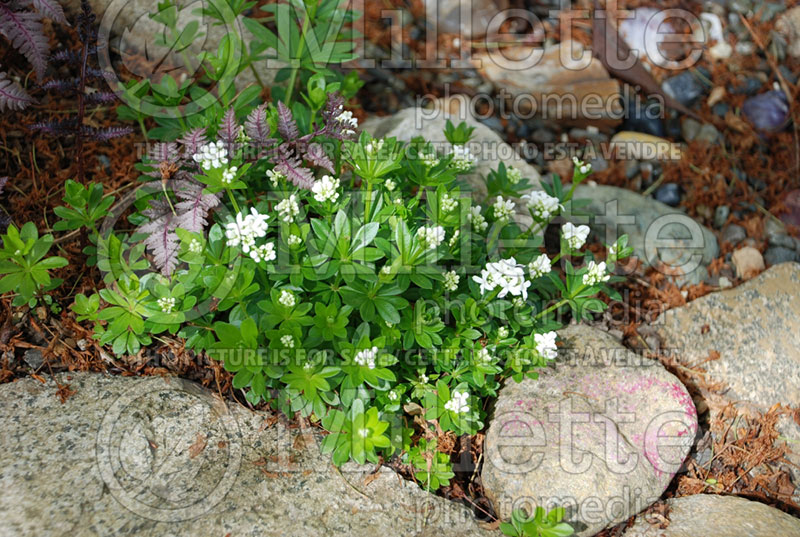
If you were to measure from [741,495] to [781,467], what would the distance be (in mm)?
328

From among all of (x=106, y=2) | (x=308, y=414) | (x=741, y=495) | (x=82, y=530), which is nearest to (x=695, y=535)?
(x=741, y=495)

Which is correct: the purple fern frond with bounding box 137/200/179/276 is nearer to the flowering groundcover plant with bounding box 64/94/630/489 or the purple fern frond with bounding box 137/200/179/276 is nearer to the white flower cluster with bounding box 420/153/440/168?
the flowering groundcover plant with bounding box 64/94/630/489

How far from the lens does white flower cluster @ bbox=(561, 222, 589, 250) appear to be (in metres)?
3.37

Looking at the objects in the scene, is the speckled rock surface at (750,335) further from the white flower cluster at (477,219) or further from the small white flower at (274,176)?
the small white flower at (274,176)

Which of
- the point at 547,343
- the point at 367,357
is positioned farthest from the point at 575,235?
the point at 367,357

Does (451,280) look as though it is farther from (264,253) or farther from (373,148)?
(264,253)

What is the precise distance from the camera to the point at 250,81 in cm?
459

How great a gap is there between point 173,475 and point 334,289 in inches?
42.9

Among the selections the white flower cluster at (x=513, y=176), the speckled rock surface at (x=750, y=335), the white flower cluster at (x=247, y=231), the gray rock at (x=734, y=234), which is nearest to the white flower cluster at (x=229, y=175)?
the white flower cluster at (x=247, y=231)

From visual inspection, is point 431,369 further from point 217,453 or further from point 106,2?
point 106,2

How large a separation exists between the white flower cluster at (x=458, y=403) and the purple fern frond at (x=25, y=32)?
255cm

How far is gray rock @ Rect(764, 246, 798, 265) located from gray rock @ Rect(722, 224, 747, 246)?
193mm

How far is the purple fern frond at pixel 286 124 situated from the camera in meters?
3.21

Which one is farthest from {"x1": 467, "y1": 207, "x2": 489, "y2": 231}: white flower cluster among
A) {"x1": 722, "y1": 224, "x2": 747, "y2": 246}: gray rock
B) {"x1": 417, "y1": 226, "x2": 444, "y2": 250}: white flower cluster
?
{"x1": 722, "y1": 224, "x2": 747, "y2": 246}: gray rock
